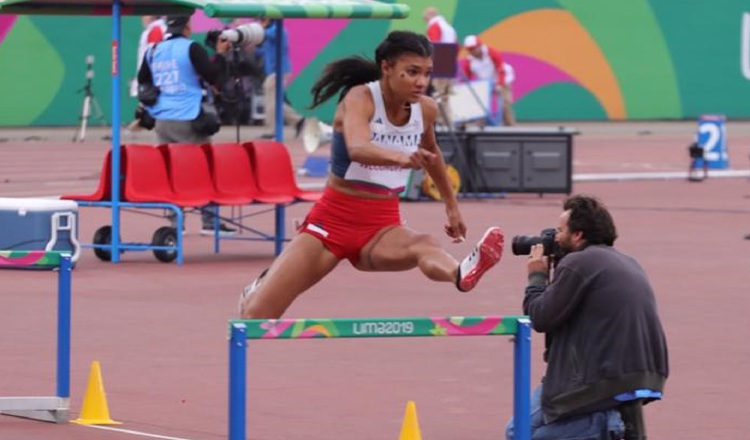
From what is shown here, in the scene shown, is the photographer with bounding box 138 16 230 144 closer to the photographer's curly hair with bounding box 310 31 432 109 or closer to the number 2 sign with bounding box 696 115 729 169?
the photographer's curly hair with bounding box 310 31 432 109

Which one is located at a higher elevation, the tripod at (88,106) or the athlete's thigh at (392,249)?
the tripod at (88,106)

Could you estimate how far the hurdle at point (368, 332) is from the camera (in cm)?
682

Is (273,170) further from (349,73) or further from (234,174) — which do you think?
(349,73)

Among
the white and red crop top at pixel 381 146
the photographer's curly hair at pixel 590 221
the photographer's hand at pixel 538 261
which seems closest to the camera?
the photographer's curly hair at pixel 590 221

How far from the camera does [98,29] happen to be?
34.0 meters

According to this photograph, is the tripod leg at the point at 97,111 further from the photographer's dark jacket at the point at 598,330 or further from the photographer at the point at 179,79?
the photographer's dark jacket at the point at 598,330

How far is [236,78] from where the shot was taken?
60.3ft

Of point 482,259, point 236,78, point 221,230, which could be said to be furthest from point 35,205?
point 482,259

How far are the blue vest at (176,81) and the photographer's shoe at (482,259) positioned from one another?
323 inches

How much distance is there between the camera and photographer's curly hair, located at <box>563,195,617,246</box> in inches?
310

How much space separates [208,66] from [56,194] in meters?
6.10

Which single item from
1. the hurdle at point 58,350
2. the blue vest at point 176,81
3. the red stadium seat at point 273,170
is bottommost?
the hurdle at point 58,350

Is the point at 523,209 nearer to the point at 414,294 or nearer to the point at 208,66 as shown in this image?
the point at 208,66

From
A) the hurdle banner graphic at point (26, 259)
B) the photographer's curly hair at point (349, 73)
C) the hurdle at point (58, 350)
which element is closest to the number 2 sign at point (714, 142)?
the photographer's curly hair at point (349, 73)
